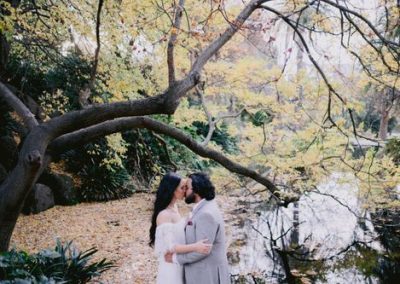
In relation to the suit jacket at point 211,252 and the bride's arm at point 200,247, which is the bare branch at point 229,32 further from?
the bride's arm at point 200,247

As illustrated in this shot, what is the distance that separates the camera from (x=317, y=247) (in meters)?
8.46

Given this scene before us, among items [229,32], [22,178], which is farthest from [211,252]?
[229,32]

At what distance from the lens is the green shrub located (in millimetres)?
4156

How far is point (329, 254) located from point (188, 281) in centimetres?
559

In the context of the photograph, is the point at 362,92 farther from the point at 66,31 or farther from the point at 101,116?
the point at 101,116

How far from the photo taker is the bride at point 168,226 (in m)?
3.48

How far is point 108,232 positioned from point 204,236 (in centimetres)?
614

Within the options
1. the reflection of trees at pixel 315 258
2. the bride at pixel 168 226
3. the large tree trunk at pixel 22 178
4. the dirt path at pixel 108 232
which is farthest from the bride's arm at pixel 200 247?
the reflection of trees at pixel 315 258

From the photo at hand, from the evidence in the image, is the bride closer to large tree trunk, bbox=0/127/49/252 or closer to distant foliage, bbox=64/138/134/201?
large tree trunk, bbox=0/127/49/252

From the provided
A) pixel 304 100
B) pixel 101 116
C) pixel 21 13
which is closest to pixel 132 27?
pixel 21 13

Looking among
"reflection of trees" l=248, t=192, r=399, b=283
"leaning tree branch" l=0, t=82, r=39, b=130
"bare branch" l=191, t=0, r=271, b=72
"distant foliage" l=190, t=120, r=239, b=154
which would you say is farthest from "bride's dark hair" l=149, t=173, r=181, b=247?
"distant foliage" l=190, t=120, r=239, b=154

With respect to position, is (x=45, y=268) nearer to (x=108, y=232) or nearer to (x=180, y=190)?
(x=180, y=190)

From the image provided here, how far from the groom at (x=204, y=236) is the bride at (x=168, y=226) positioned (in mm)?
199

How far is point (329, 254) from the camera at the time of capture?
8031 mm
